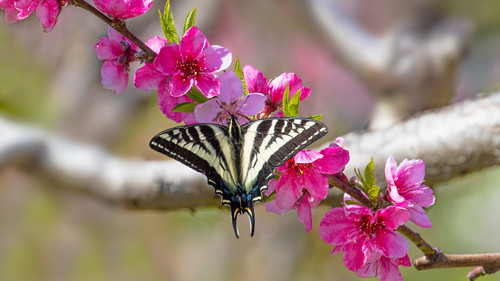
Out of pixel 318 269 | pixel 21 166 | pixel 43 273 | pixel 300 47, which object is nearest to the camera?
pixel 21 166

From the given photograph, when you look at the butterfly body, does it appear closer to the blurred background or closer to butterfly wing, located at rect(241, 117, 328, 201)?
butterfly wing, located at rect(241, 117, 328, 201)

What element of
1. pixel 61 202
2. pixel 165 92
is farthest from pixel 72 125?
pixel 165 92

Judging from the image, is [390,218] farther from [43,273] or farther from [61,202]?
[43,273]

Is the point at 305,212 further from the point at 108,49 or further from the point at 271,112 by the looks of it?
the point at 108,49

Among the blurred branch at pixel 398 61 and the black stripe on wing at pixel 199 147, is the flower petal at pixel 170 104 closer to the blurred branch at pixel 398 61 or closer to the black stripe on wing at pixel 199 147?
the black stripe on wing at pixel 199 147

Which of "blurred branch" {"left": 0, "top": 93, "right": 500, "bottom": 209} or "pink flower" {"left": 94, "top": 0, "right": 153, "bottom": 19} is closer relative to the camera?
"pink flower" {"left": 94, "top": 0, "right": 153, "bottom": 19}

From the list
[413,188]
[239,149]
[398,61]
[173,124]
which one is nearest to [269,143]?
[239,149]

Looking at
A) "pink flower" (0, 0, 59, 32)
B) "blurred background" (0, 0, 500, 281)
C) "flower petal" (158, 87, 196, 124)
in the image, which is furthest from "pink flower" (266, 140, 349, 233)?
"blurred background" (0, 0, 500, 281)

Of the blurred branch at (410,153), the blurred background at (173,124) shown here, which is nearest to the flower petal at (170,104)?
the blurred branch at (410,153)
